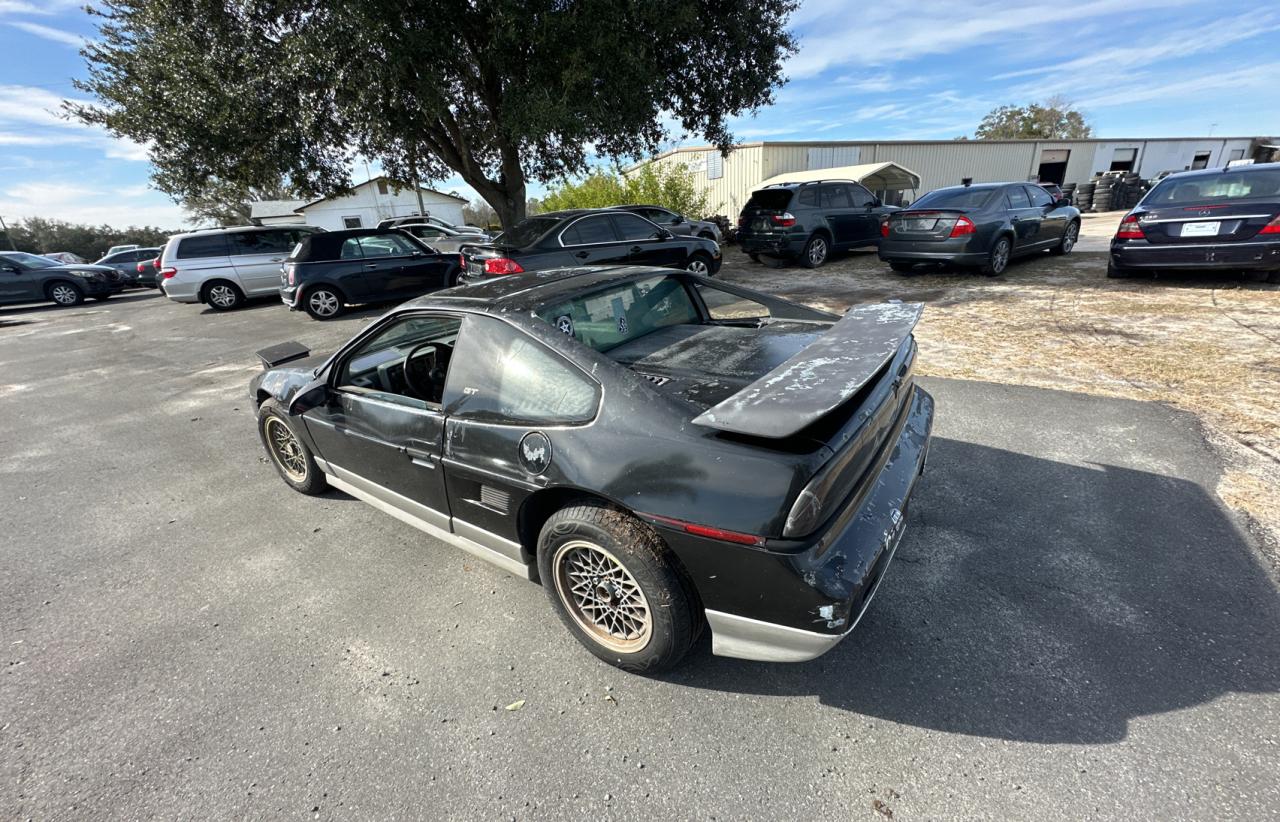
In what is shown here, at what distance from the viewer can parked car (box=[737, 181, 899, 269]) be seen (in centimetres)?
1128

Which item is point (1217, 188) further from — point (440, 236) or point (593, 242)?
point (440, 236)

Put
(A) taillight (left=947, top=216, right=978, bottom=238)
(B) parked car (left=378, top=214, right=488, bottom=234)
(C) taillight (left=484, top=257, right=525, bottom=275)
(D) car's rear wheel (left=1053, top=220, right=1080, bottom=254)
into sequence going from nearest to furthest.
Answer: (C) taillight (left=484, top=257, right=525, bottom=275), (A) taillight (left=947, top=216, right=978, bottom=238), (D) car's rear wheel (left=1053, top=220, right=1080, bottom=254), (B) parked car (left=378, top=214, right=488, bottom=234)

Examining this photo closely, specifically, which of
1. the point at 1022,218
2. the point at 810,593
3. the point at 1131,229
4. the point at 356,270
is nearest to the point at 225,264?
the point at 356,270

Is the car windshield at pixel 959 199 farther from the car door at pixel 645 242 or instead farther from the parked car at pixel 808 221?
the car door at pixel 645 242

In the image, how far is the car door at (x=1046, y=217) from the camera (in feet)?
31.8

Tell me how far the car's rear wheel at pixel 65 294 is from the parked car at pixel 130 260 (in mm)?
1985

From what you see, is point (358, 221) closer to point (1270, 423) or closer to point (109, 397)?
point (109, 397)

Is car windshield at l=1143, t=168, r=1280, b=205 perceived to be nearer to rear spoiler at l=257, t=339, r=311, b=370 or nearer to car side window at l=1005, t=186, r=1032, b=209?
car side window at l=1005, t=186, r=1032, b=209

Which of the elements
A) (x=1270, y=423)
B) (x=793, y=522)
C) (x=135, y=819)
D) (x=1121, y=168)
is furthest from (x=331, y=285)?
(x=1121, y=168)

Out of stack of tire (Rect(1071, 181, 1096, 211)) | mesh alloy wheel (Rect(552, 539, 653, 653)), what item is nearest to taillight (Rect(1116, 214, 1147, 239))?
mesh alloy wheel (Rect(552, 539, 653, 653))

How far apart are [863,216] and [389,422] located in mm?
12250

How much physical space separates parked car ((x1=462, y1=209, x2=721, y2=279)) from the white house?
33107 millimetres

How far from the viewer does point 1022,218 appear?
30.5 ft

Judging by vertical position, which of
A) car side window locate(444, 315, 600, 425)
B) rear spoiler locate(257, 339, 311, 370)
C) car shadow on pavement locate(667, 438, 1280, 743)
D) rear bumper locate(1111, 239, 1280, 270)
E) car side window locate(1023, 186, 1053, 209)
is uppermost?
car side window locate(1023, 186, 1053, 209)
